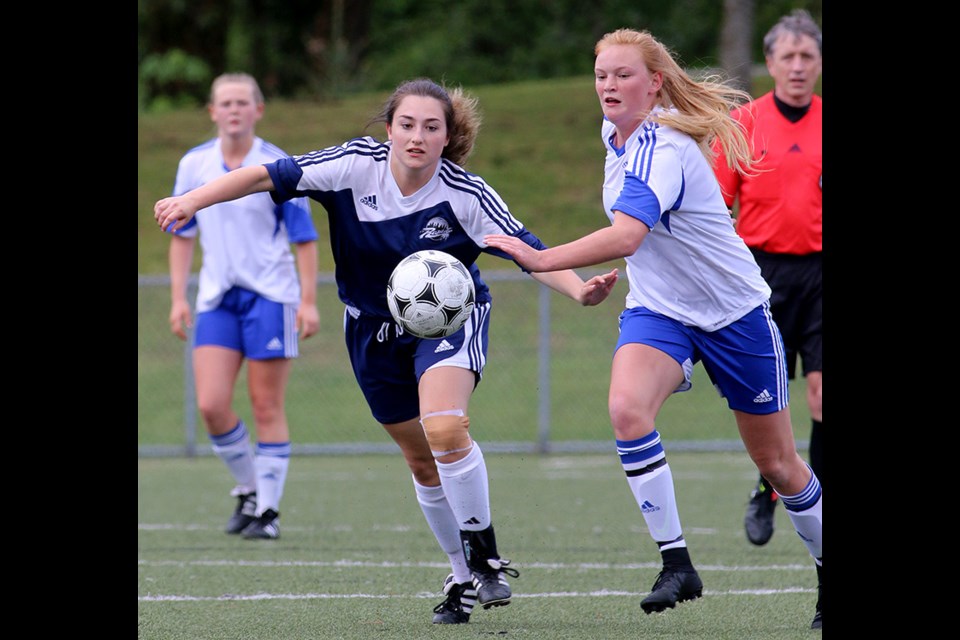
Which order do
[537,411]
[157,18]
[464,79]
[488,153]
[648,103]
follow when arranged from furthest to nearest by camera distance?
[464,79]
[157,18]
[488,153]
[537,411]
[648,103]

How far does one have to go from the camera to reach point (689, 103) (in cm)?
466

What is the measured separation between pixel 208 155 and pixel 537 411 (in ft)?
21.8

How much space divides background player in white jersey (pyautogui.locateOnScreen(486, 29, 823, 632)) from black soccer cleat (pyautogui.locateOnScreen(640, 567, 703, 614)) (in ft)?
0.05

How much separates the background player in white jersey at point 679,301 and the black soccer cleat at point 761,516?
1.75 m

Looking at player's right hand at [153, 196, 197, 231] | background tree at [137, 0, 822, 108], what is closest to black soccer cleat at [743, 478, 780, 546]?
player's right hand at [153, 196, 197, 231]

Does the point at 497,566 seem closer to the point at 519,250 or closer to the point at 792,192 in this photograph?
the point at 519,250

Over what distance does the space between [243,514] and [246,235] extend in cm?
157

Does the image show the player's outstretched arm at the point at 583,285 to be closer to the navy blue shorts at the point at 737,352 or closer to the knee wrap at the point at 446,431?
the navy blue shorts at the point at 737,352

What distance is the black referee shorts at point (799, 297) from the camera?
6305 mm

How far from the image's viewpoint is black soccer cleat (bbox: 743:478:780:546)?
6.46 m
